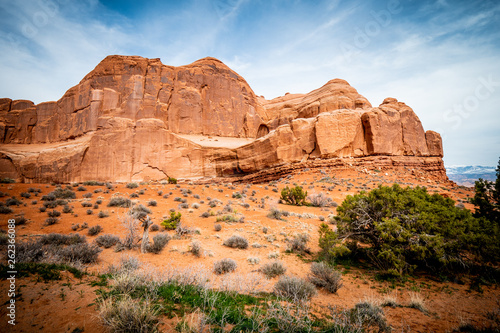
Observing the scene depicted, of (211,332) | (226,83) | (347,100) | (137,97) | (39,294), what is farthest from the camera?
(226,83)

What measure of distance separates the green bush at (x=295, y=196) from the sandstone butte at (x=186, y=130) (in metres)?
10.5

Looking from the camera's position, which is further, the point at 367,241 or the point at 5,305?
the point at 367,241

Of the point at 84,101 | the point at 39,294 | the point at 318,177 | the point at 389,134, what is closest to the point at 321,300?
the point at 39,294

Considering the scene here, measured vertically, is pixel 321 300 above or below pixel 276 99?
below

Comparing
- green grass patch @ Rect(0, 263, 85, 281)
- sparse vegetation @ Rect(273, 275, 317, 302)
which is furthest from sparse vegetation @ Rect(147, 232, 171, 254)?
sparse vegetation @ Rect(273, 275, 317, 302)

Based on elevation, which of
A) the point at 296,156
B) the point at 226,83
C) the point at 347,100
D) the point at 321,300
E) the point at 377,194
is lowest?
the point at 321,300

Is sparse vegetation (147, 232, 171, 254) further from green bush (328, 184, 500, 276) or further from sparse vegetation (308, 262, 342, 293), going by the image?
green bush (328, 184, 500, 276)

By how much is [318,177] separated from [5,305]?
74.3 feet

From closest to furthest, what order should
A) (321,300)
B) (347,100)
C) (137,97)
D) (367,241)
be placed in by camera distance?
(321,300), (367,241), (347,100), (137,97)

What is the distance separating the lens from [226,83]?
141 feet

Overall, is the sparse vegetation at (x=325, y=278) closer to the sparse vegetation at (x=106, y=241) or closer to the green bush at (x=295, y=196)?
the sparse vegetation at (x=106, y=241)

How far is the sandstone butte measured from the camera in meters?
25.9

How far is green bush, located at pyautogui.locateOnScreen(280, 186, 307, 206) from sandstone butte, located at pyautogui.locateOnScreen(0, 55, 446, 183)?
10506 millimetres

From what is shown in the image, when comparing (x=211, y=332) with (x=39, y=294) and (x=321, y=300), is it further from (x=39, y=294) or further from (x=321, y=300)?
(x=321, y=300)
